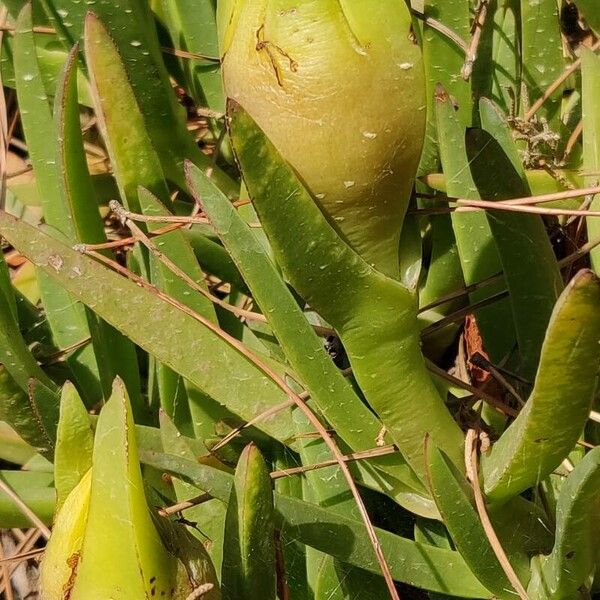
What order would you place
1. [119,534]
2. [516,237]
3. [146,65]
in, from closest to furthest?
[119,534] → [516,237] → [146,65]

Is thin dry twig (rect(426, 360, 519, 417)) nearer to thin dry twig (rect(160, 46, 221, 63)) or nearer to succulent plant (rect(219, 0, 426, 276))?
succulent plant (rect(219, 0, 426, 276))

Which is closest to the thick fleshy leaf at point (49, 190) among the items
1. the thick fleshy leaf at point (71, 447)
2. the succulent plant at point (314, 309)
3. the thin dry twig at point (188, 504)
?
the succulent plant at point (314, 309)

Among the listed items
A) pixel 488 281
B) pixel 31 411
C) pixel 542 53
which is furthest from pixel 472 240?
pixel 31 411

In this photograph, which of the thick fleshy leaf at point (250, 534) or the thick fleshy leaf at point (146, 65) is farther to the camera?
the thick fleshy leaf at point (146, 65)

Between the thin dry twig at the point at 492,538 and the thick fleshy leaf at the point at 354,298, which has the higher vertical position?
the thick fleshy leaf at the point at 354,298

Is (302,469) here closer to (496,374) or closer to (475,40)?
(496,374)

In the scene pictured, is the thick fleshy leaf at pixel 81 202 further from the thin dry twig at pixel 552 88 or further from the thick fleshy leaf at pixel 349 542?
the thin dry twig at pixel 552 88

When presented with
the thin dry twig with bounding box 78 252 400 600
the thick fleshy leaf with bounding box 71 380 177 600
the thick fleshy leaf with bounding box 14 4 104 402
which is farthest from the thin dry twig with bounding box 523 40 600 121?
the thick fleshy leaf with bounding box 71 380 177 600

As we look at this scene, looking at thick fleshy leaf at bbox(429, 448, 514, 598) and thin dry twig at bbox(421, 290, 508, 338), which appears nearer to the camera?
thick fleshy leaf at bbox(429, 448, 514, 598)

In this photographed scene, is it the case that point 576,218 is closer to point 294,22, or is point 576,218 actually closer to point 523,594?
point 523,594
